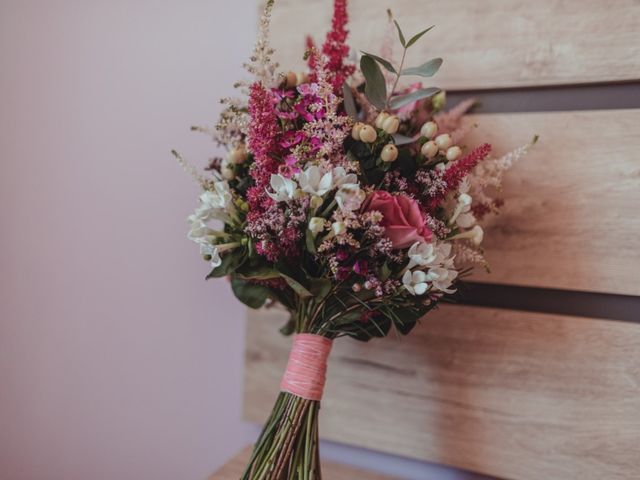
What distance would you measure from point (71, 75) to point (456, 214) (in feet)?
3.18

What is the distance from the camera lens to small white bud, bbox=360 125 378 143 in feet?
2.29

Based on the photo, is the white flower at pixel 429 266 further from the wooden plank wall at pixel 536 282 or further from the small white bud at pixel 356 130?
the wooden plank wall at pixel 536 282

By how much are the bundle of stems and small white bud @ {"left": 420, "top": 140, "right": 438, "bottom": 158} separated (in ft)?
1.40

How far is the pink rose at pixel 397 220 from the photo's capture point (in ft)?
2.16

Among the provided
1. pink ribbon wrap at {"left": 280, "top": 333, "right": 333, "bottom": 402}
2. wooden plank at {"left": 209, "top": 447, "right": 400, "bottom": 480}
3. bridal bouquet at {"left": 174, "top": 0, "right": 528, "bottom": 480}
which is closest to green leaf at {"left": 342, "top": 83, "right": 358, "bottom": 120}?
bridal bouquet at {"left": 174, "top": 0, "right": 528, "bottom": 480}

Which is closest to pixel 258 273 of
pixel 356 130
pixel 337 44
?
pixel 356 130

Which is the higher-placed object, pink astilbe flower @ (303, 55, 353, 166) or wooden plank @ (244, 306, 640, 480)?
pink astilbe flower @ (303, 55, 353, 166)

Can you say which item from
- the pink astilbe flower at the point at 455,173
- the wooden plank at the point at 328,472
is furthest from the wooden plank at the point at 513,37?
the wooden plank at the point at 328,472

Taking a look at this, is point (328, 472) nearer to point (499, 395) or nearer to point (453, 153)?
point (499, 395)

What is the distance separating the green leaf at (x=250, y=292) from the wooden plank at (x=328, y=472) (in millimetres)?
380

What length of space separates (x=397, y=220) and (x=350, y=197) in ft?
0.24

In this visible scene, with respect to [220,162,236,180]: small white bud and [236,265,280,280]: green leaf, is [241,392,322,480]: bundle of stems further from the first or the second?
[220,162,236,180]: small white bud

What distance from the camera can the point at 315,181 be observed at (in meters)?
0.67

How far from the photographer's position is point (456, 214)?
0.74m
